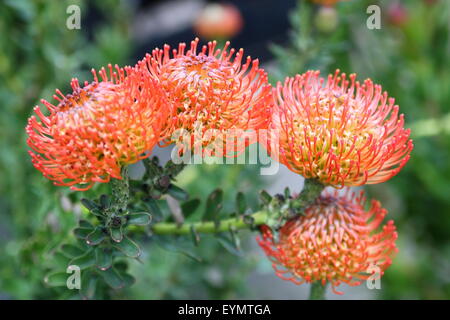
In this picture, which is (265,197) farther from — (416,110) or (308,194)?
(416,110)

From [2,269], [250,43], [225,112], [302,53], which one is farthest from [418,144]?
[2,269]

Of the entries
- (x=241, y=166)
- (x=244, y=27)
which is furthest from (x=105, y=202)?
(x=244, y=27)

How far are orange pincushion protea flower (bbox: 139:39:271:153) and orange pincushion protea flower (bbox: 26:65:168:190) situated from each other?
0.03m

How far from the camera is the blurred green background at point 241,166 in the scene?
3.98 ft

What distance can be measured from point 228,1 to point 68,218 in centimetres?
188

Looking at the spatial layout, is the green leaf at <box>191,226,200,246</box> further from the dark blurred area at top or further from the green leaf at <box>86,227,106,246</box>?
the dark blurred area at top

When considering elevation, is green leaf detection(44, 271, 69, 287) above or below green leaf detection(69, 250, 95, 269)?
below

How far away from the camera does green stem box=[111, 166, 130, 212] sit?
0.76 m

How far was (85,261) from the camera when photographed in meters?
0.79

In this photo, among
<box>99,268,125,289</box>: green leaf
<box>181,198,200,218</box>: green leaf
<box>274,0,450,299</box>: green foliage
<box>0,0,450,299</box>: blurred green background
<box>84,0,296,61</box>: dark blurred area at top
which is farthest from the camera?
<box>84,0,296,61</box>: dark blurred area at top

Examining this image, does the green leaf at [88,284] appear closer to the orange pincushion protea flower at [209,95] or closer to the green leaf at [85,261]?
the green leaf at [85,261]

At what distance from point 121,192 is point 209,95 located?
0.19 m

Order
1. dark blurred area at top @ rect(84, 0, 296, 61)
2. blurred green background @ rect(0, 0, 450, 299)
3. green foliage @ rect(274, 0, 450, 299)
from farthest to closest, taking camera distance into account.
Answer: dark blurred area at top @ rect(84, 0, 296, 61) < green foliage @ rect(274, 0, 450, 299) < blurred green background @ rect(0, 0, 450, 299)

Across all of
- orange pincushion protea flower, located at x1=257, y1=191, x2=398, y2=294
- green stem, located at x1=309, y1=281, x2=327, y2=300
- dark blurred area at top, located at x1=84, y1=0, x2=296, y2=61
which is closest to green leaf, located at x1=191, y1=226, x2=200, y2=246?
orange pincushion protea flower, located at x1=257, y1=191, x2=398, y2=294
